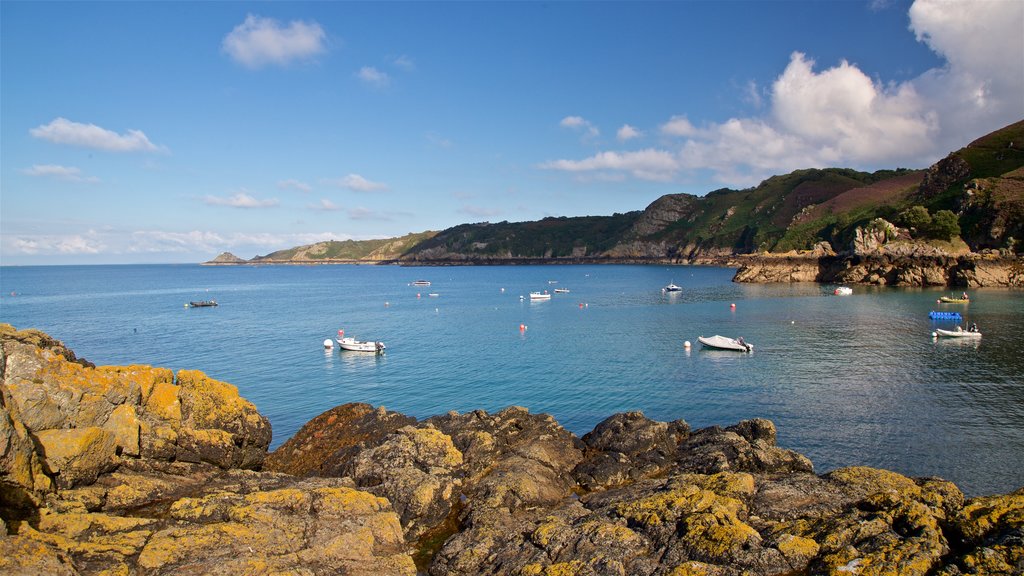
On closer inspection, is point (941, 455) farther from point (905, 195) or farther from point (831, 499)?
point (905, 195)

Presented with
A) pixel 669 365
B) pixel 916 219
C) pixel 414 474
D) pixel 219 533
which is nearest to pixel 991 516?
pixel 414 474

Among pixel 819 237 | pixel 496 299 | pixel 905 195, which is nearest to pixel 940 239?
pixel 819 237

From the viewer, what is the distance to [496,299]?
→ 10669 cm

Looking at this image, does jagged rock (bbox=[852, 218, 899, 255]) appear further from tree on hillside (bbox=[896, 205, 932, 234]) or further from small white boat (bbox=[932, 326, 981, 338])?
small white boat (bbox=[932, 326, 981, 338])

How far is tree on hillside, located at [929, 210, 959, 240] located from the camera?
351ft

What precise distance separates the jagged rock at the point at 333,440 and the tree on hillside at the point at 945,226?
407 ft

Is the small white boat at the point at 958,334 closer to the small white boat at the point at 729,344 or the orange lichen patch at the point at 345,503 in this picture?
the small white boat at the point at 729,344

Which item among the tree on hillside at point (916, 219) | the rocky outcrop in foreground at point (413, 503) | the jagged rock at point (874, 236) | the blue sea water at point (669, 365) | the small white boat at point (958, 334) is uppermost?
the tree on hillside at point (916, 219)

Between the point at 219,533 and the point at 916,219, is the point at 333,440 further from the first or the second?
the point at 916,219

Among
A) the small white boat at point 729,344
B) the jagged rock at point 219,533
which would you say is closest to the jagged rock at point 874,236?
the small white boat at point 729,344

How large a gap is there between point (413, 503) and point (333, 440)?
7755mm

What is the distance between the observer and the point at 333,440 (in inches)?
899

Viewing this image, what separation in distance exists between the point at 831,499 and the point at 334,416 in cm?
1923

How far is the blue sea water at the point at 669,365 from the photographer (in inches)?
1030
